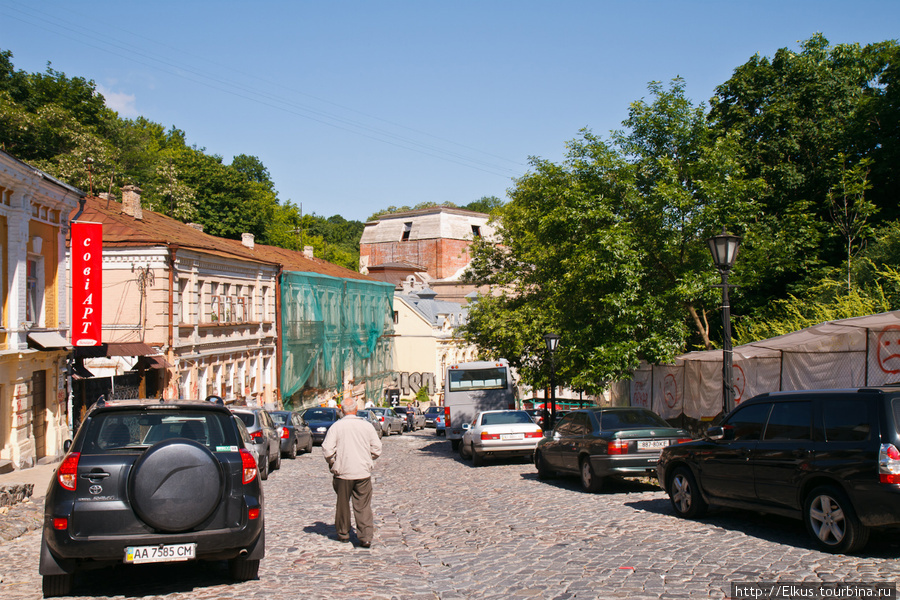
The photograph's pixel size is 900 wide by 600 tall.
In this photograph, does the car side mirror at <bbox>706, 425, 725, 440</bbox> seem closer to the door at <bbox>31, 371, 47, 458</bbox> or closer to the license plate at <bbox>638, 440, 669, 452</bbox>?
the license plate at <bbox>638, 440, 669, 452</bbox>

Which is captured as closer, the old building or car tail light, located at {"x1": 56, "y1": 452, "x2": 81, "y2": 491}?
car tail light, located at {"x1": 56, "y1": 452, "x2": 81, "y2": 491}

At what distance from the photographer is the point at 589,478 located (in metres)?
13.6

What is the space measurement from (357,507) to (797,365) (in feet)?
35.3

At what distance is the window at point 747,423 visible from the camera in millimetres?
9188

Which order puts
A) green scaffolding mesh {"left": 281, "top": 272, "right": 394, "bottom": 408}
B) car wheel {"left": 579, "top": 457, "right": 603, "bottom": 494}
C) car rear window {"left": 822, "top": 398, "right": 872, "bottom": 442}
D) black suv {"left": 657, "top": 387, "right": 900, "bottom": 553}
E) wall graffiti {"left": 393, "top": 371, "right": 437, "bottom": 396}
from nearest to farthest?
1. black suv {"left": 657, "top": 387, "right": 900, "bottom": 553}
2. car rear window {"left": 822, "top": 398, "right": 872, "bottom": 442}
3. car wheel {"left": 579, "top": 457, "right": 603, "bottom": 494}
4. green scaffolding mesh {"left": 281, "top": 272, "right": 394, "bottom": 408}
5. wall graffiti {"left": 393, "top": 371, "right": 437, "bottom": 396}

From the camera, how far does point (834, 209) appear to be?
28.3 metres

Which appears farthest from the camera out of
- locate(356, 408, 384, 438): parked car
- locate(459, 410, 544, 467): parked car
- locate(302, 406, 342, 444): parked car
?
locate(356, 408, 384, 438): parked car

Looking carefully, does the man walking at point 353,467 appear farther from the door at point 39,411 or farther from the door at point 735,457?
the door at point 39,411

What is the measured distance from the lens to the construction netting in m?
14.0

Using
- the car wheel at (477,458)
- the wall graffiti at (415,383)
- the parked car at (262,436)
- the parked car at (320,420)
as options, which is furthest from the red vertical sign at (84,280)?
the wall graffiti at (415,383)

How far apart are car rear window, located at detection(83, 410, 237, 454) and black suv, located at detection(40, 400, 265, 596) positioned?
1 cm

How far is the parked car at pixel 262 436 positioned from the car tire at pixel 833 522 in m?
10.9

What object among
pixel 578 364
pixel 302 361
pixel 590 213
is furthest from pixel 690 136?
pixel 302 361

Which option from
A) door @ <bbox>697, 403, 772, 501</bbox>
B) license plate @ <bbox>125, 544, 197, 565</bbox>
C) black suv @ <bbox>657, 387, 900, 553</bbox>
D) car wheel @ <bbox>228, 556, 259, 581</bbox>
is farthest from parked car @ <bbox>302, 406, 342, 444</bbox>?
license plate @ <bbox>125, 544, 197, 565</bbox>
